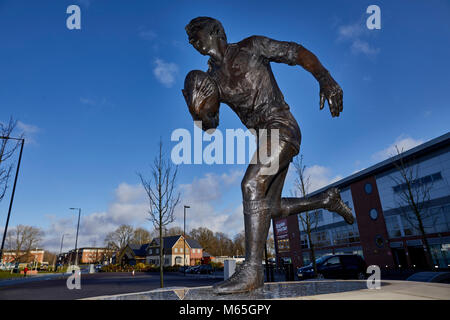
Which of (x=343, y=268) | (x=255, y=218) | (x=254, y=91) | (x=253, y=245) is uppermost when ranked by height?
(x=254, y=91)

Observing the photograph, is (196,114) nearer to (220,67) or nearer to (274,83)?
(220,67)

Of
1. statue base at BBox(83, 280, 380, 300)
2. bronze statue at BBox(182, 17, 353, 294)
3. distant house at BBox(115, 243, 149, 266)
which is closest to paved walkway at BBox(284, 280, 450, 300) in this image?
statue base at BBox(83, 280, 380, 300)

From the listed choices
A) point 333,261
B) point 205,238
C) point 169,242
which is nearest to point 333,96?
point 333,261

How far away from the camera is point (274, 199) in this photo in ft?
8.17

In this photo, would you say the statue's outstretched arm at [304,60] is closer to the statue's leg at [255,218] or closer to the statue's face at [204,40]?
the statue's face at [204,40]

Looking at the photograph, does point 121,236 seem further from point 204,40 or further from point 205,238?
point 204,40

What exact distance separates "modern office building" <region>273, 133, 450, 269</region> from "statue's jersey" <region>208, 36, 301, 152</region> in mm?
17241

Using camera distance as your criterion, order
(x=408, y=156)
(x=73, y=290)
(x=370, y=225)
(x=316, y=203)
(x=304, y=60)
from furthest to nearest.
Answer: 1. (x=370, y=225)
2. (x=408, y=156)
3. (x=73, y=290)
4. (x=316, y=203)
5. (x=304, y=60)

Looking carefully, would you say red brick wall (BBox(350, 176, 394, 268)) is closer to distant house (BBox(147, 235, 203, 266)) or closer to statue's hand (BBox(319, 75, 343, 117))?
statue's hand (BBox(319, 75, 343, 117))


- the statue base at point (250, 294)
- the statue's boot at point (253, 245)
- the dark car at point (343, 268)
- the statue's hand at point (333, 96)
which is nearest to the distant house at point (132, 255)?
the dark car at point (343, 268)

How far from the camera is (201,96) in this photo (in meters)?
2.19

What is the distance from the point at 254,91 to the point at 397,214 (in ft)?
98.2

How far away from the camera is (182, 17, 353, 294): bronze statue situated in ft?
6.90
